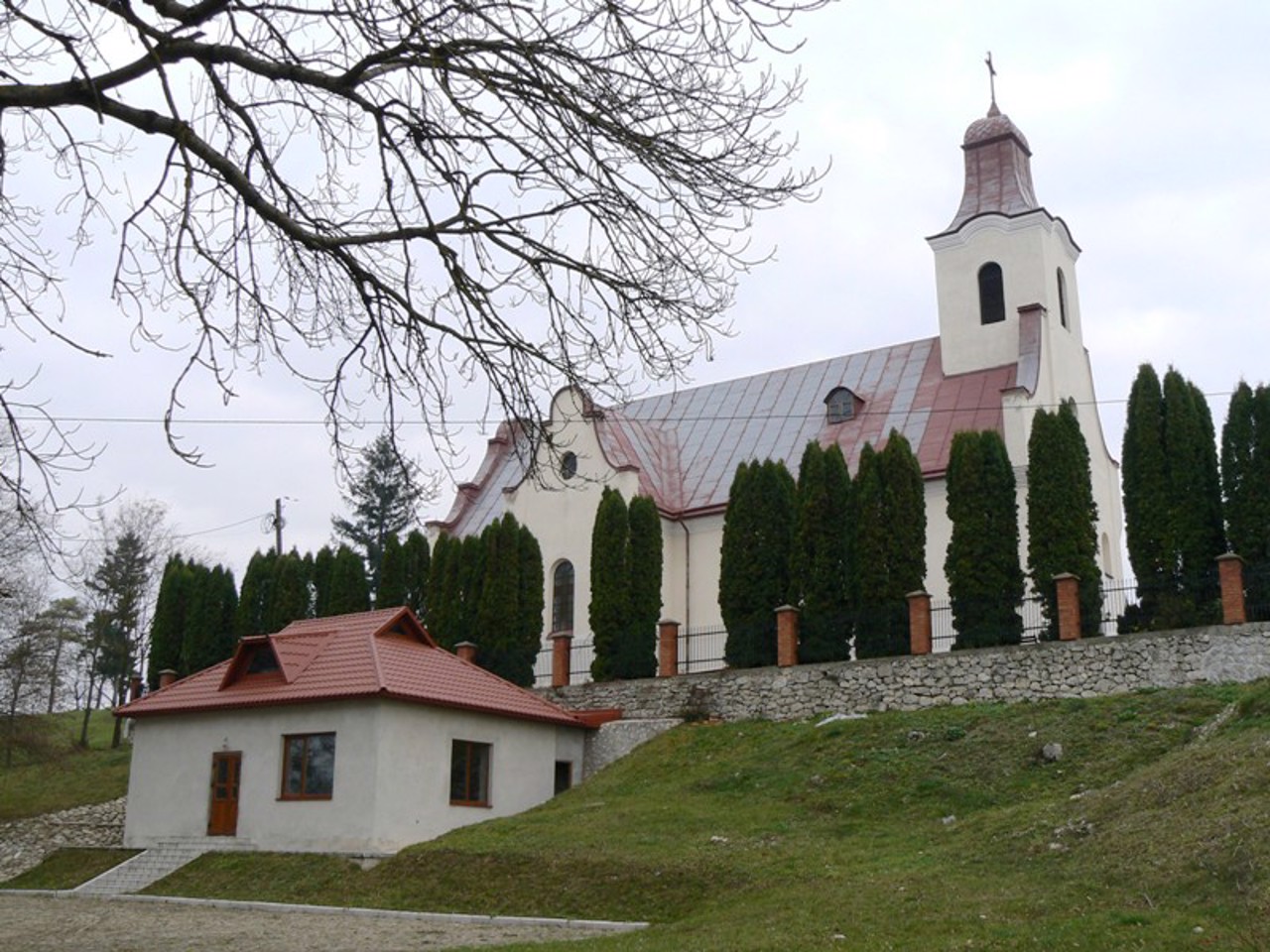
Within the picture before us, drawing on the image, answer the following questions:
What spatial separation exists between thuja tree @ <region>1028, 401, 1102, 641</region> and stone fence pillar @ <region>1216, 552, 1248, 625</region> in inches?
88.1

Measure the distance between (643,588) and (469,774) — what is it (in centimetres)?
578

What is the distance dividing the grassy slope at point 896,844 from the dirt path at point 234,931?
1.07m

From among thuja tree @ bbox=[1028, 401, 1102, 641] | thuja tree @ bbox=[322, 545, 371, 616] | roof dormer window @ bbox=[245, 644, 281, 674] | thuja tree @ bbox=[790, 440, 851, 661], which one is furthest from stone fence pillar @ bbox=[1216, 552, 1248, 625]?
thuja tree @ bbox=[322, 545, 371, 616]

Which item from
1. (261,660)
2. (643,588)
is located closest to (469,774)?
(261,660)

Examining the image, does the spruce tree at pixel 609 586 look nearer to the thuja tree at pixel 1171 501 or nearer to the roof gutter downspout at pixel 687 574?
the roof gutter downspout at pixel 687 574

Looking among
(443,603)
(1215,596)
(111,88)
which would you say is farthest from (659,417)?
(111,88)

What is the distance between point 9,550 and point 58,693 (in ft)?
88.2

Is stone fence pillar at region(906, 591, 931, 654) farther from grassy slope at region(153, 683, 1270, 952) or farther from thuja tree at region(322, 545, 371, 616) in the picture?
thuja tree at region(322, 545, 371, 616)

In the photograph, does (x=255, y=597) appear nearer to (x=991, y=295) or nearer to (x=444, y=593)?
(x=444, y=593)

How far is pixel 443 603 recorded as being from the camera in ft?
89.7

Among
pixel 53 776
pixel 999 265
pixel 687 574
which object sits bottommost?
pixel 53 776

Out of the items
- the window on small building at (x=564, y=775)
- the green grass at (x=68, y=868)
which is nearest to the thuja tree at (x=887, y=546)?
the window on small building at (x=564, y=775)

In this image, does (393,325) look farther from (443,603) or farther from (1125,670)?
(443,603)

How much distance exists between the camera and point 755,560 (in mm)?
23672
